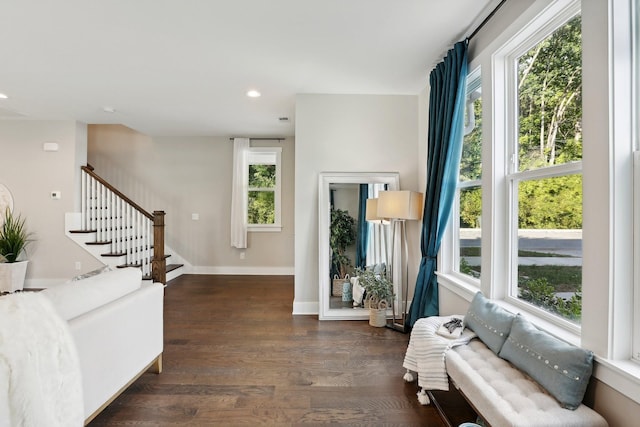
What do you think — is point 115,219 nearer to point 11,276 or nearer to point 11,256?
point 11,256

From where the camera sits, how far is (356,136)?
3691 millimetres

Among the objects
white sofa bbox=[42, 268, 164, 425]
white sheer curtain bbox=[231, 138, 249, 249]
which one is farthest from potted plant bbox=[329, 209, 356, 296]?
white sheer curtain bbox=[231, 138, 249, 249]

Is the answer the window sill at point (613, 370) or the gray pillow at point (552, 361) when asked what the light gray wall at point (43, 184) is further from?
the window sill at point (613, 370)

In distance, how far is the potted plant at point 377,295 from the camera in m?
3.37

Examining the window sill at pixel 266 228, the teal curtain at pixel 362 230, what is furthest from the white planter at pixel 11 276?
the teal curtain at pixel 362 230

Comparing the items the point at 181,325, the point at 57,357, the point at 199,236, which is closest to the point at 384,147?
the point at 181,325

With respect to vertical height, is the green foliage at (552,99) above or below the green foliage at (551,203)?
above

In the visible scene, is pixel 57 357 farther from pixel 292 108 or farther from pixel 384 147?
pixel 292 108

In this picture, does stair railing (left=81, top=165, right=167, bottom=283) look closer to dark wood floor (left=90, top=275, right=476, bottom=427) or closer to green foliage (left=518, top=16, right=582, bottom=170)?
dark wood floor (left=90, top=275, right=476, bottom=427)

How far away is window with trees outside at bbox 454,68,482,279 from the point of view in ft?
8.57

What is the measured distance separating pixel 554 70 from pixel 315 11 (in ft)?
5.03

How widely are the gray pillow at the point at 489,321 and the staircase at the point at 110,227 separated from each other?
4367mm

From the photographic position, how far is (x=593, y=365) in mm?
1381

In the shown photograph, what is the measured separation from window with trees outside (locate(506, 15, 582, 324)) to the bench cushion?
1.55 feet
